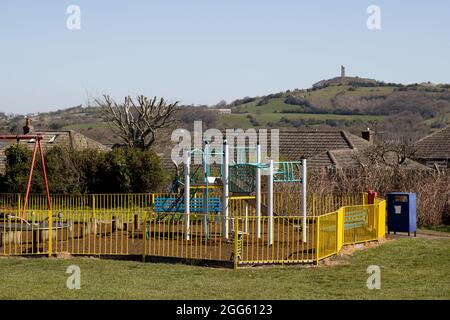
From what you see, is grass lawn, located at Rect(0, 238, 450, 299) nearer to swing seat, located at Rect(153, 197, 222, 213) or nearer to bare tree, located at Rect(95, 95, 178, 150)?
swing seat, located at Rect(153, 197, 222, 213)

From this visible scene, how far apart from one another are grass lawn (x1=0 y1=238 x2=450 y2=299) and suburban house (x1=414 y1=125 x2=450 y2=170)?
27.4m

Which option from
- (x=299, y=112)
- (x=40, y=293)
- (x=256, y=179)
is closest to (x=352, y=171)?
(x=256, y=179)

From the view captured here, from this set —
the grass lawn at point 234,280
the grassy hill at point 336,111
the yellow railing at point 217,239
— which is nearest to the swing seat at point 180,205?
the yellow railing at point 217,239

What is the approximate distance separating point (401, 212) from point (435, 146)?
26.3 m

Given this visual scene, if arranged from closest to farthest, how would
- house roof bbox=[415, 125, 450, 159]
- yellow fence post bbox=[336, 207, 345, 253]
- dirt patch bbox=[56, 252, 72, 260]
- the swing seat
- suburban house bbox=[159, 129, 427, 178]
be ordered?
dirt patch bbox=[56, 252, 72, 260] → yellow fence post bbox=[336, 207, 345, 253] → the swing seat → suburban house bbox=[159, 129, 427, 178] → house roof bbox=[415, 125, 450, 159]

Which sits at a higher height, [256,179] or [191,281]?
[256,179]

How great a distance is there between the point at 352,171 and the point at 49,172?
13776mm

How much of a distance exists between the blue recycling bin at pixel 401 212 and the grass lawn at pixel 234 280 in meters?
3.37

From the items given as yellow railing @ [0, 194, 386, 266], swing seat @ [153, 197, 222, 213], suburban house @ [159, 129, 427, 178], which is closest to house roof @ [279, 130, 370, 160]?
suburban house @ [159, 129, 427, 178]

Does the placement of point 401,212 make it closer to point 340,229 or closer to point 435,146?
point 340,229

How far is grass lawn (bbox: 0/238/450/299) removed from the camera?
14.1 m

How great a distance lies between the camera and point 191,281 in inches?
619

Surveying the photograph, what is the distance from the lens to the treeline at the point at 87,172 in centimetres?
3669
